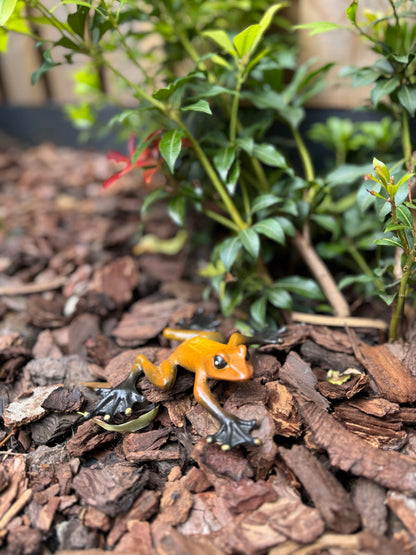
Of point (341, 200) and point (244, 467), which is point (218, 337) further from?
point (341, 200)

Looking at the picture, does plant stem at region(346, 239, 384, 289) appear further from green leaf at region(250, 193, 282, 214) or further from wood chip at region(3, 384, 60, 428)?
wood chip at region(3, 384, 60, 428)

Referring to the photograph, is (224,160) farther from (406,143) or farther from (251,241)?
(406,143)

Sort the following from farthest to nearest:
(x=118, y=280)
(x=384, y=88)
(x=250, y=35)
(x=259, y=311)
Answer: (x=118, y=280)
(x=259, y=311)
(x=384, y=88)
(x=250, y=35)

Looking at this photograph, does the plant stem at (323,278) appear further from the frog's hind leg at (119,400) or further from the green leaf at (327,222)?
the frog's hind leg at (119,400)

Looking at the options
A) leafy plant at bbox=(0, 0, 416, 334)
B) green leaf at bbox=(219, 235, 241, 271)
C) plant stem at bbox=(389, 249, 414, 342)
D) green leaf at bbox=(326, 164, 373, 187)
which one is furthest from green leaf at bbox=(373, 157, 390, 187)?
green leaf at bbox=(219, 235, 241, 271)

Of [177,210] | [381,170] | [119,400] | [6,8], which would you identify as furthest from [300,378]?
[6,8]

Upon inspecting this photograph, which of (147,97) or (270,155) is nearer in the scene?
(147,97)

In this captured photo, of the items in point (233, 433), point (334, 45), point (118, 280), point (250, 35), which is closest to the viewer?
point (233, 433)

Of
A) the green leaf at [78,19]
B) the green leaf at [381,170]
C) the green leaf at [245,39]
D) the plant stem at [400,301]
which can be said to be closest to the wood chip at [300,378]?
the plant stem at [400,301]
